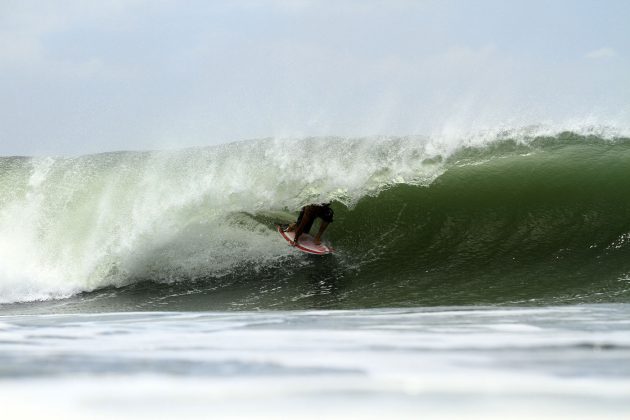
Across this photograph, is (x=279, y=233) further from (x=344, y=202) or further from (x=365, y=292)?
(x=365, y=292)

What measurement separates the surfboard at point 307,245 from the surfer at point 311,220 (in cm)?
5

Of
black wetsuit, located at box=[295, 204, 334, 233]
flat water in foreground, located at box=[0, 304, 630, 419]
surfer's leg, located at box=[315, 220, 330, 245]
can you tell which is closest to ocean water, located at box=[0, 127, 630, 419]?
flat water in foreground, located at box=[0, 304, 630, 419]

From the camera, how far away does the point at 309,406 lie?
2094mm

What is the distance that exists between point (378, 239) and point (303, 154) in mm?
1842

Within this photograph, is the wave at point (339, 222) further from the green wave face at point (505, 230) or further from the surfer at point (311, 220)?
the surfer at point (311, 220)

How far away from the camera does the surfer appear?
26.5ft

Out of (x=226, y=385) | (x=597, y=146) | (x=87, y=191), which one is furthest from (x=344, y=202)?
(x=226, y=385)

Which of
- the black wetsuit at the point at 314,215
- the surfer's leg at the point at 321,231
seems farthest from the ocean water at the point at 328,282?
the black wetsuit at the point at 314,215

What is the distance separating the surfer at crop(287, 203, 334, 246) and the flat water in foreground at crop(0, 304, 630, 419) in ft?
13.3

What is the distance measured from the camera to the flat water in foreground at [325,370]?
2.07m

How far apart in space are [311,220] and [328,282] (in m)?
1.07

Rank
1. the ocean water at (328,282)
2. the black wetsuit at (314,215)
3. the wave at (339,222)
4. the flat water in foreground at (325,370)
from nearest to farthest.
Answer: the flat water in foreground at (325,370) < the ocean water at (328,282) < the wave at (339,222) < the black wetsuit at (314,215)

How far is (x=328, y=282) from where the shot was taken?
7449mm

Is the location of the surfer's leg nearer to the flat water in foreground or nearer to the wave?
the wave
